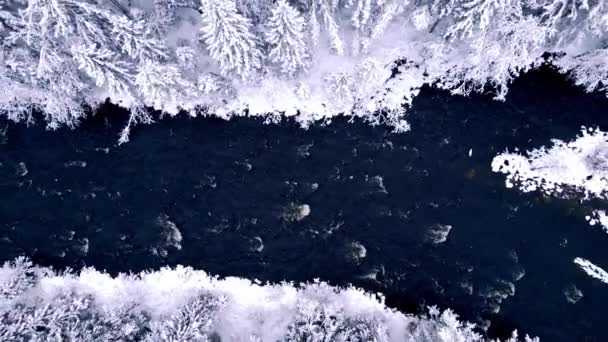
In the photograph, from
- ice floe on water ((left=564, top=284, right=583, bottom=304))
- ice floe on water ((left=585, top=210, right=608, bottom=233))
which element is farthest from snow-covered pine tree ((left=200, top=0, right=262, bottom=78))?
ice floe on water ((left=564, top=284, right=583, bottom=304))

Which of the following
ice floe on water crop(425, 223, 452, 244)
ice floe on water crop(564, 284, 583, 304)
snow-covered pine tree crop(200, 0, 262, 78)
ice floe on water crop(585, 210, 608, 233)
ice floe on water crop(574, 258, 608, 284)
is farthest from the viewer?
ice floe on water crop(425, 223, 452, 244)

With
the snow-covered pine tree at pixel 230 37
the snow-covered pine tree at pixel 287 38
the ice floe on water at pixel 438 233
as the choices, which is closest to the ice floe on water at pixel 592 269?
the ice floe on water at pixel 438 233

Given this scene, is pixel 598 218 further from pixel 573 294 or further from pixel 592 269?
pixel 573 294

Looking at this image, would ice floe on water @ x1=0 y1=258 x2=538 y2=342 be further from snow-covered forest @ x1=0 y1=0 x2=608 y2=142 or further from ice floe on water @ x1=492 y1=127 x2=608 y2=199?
snow-covered forest @ x1=0 y1=0 x2=608 y2=142

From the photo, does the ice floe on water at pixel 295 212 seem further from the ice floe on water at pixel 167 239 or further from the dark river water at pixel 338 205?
the ice floe on water at pixel 167 239

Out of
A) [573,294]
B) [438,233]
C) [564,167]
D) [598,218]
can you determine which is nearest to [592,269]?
[573,294]
